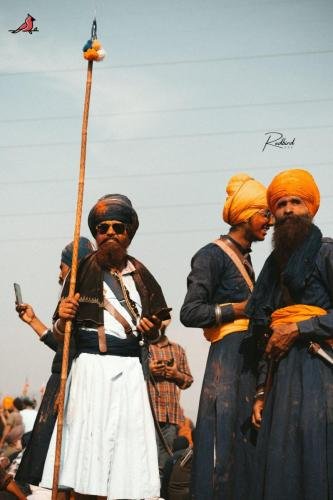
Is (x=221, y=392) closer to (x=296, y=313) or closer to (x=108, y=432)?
(x=108, y=432)

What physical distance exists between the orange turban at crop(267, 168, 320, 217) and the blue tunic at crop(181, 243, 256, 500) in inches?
44.8

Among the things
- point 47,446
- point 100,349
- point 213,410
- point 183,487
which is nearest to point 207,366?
point 213,410

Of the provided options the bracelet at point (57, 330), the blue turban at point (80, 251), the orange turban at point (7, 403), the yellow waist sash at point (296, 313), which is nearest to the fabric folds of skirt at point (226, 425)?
the yellow waist sash at point (296, 313)

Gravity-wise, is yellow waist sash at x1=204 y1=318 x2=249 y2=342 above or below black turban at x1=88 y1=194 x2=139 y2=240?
below

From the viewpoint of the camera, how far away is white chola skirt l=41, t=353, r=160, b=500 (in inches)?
271

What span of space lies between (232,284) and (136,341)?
853 millimetres

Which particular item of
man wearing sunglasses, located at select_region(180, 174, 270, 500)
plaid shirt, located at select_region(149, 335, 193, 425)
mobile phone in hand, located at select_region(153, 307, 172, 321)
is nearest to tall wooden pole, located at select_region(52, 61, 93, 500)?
mobile phone in hand, located at select_region(153, 307, 172, 321)

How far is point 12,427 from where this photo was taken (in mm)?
15312

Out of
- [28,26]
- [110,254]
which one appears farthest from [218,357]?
[28,26]

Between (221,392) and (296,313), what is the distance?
135 centimetres

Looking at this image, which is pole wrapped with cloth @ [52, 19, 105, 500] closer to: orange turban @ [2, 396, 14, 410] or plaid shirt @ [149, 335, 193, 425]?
plaid shirt @ [149, 335, 193, 425]

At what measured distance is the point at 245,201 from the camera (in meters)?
7.59

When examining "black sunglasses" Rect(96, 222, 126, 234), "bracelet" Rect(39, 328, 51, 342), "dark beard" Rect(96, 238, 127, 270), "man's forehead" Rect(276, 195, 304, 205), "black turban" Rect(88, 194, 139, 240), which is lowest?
"bracelet" Rect(39, 328, 51, 342)

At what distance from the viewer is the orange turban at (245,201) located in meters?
7.59
